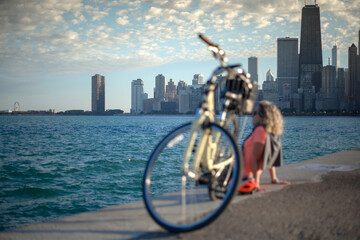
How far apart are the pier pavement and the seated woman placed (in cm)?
31

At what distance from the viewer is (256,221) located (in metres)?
2.72

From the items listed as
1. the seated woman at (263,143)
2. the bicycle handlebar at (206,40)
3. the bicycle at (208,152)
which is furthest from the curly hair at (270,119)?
the bicycle handlebar at (206,40)

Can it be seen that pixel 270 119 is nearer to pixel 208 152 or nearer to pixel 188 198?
pixel 188 198

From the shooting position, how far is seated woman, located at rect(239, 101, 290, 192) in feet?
12.3

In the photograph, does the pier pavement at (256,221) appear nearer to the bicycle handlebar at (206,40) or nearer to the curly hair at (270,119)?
the curly hair at (270,119)

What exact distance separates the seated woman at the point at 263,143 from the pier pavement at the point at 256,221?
31 cm

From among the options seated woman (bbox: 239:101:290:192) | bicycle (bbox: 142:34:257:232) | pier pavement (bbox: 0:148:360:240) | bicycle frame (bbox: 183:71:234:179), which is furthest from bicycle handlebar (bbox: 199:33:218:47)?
seated woman (bbox: 239:101:290:192)

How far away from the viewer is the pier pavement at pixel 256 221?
245 cm

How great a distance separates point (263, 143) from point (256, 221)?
1.26 m

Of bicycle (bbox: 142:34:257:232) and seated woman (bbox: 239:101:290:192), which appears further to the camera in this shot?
seated woman (bbox: 239:101:290:192)

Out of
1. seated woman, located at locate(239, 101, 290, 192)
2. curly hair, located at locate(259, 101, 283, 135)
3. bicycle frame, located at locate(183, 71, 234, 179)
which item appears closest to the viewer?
bicycle frame, located at locate(183, 71, 234, 179)

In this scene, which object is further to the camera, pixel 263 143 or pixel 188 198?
pixel 263 143

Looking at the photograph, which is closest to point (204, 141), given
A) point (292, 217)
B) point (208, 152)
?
point (208, 152)

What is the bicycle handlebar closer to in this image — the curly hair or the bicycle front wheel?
the bicycle front wheel
